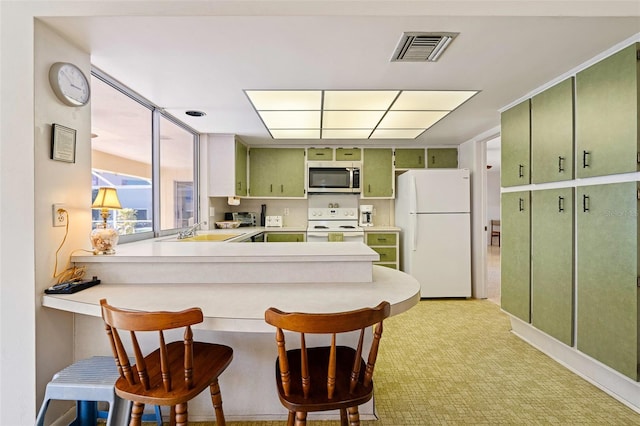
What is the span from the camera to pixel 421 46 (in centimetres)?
198

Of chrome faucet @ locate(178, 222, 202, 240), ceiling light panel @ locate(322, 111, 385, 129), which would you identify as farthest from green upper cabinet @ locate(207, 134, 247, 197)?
ceiling light panel @ locate(322, 111, 385, 129)

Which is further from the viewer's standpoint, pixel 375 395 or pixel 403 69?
pixel 403 69

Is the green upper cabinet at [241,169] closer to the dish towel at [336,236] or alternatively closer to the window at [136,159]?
the window at [136,159]

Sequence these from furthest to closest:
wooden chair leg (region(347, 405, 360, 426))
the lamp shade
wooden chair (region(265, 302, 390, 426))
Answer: the lamp shade → wooden chair leg (region(347, 405, 360, 426)) → wooden chair (region(265, 302, 390, 426))

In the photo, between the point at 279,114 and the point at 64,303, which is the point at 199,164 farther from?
the point at 64,303

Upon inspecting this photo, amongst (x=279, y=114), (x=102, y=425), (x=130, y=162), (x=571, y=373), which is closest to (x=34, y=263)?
(x=102, y=425)

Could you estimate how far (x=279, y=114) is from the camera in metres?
3.31

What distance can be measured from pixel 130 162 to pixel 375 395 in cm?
286

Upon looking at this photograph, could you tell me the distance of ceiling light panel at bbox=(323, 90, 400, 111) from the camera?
272cm

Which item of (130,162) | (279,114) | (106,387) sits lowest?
(106,387)

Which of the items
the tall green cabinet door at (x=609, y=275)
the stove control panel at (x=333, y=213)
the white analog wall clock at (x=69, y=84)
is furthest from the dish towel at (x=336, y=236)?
the white analog wall clock at (x=69, y=84)

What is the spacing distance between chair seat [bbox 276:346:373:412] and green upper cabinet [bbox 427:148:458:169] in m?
4.00

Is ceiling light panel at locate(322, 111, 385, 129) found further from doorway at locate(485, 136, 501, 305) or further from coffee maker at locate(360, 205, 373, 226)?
doorway at locate(485, 136, 501, 305)

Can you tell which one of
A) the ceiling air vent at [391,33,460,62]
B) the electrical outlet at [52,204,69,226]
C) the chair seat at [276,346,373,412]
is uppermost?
the ceiling air vent at [391,33,460,62]
